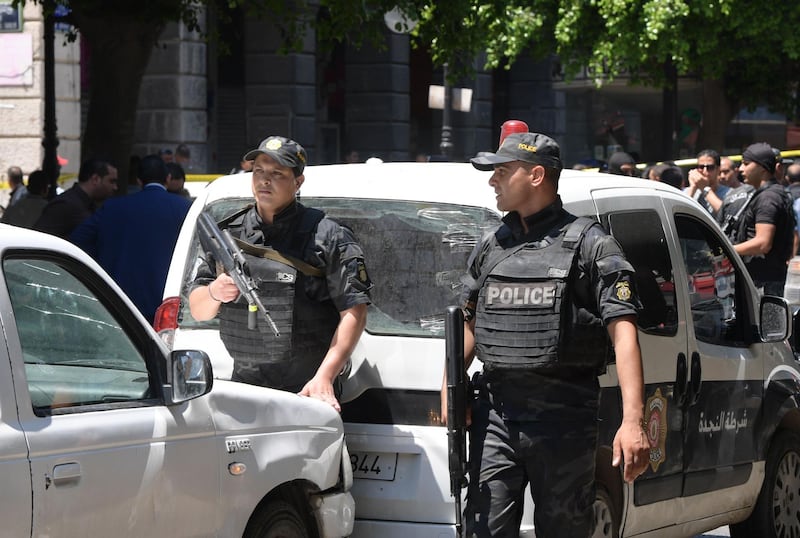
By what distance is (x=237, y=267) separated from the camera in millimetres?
5793

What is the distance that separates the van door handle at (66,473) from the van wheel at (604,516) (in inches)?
88.8

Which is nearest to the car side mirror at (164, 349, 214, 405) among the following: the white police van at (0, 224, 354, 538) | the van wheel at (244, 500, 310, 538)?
the white police van at (0, 224, 354, 538)

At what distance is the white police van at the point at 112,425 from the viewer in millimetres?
3938

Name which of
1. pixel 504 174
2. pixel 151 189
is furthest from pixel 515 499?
pixel 151 189

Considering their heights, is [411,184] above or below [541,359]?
above

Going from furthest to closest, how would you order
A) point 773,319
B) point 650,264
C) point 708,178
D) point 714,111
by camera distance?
point 714,111
point 708,178
point 773,319
point 650,264

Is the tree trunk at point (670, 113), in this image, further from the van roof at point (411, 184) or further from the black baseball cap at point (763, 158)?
the van roof at point (411, 184)

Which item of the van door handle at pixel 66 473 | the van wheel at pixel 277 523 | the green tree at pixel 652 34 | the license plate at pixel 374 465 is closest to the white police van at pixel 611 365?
the license plate at pixel 374 465

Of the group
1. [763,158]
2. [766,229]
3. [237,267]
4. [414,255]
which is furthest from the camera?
[763,158]

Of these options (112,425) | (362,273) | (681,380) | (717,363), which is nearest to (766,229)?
(717,363)

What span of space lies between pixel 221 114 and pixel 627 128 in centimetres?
1201

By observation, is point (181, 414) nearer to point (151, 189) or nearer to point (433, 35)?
→ point (151, 189)

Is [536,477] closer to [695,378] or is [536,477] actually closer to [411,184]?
[411,184]

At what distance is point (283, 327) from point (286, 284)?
0.17 metres
